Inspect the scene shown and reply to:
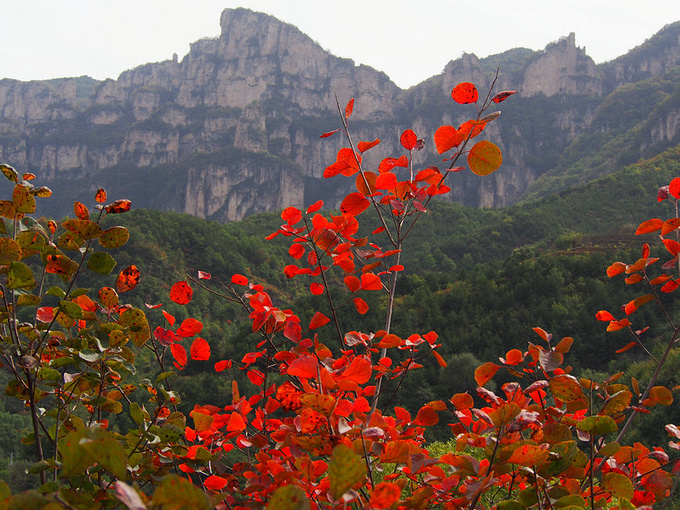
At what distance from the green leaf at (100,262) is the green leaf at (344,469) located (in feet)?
2.04

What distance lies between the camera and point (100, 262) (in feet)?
3.10

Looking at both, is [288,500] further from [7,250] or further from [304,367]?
[7,250]

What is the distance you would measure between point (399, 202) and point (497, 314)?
59.3 ft

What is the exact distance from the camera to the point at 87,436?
54cm

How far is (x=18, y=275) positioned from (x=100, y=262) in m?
0.14

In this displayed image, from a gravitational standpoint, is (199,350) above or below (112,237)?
below

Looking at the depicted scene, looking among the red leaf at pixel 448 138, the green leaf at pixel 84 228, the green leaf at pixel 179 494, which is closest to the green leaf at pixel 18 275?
the green leaf at pixel 84 228

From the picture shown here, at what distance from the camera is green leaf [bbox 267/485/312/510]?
53 centimetres

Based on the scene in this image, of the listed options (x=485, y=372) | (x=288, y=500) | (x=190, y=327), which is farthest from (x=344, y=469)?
(x=190, y=327)

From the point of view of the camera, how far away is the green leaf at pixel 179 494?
480 millimetres

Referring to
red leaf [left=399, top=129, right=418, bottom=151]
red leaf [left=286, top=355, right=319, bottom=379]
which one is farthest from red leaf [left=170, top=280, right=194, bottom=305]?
red leaf [left=399, top=129, right=418, bottom=151]

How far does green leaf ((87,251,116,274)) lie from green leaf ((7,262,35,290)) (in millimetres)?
101

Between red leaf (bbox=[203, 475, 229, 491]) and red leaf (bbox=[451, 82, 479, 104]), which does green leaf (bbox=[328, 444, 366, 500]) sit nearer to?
red leaf (bbox=[203, 475, 229, 491])

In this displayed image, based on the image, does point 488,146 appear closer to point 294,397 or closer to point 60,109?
point 294,397
